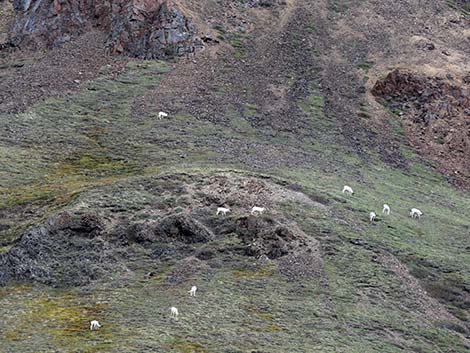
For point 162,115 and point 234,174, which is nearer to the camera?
point 234,174

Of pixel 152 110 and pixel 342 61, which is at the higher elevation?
pixel 342 61

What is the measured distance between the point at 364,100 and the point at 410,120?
381 centimetres

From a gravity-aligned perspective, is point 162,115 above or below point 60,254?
above

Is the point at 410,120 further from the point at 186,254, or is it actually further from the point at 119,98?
the point at 186,254

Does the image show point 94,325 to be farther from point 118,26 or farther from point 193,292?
point 118,26

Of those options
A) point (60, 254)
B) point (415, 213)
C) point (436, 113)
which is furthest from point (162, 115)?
point (436, 113)

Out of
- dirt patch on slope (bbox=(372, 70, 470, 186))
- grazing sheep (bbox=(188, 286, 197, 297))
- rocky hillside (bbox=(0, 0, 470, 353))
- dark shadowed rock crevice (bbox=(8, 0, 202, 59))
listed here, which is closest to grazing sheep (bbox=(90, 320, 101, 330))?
rocky hillside (bbox=(0, 0, 470, 353))

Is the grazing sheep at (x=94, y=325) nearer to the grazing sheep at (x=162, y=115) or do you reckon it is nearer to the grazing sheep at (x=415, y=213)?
the grazing sheep at (x=415, y=213)

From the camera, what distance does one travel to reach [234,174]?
35344 millimetres

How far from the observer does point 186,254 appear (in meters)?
28.6

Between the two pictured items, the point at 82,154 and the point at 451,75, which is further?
the point at 451,75

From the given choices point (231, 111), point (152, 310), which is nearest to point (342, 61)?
point (231, 111)

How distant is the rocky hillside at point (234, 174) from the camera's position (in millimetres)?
24844

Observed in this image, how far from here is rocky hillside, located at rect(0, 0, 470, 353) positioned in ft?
81.5
